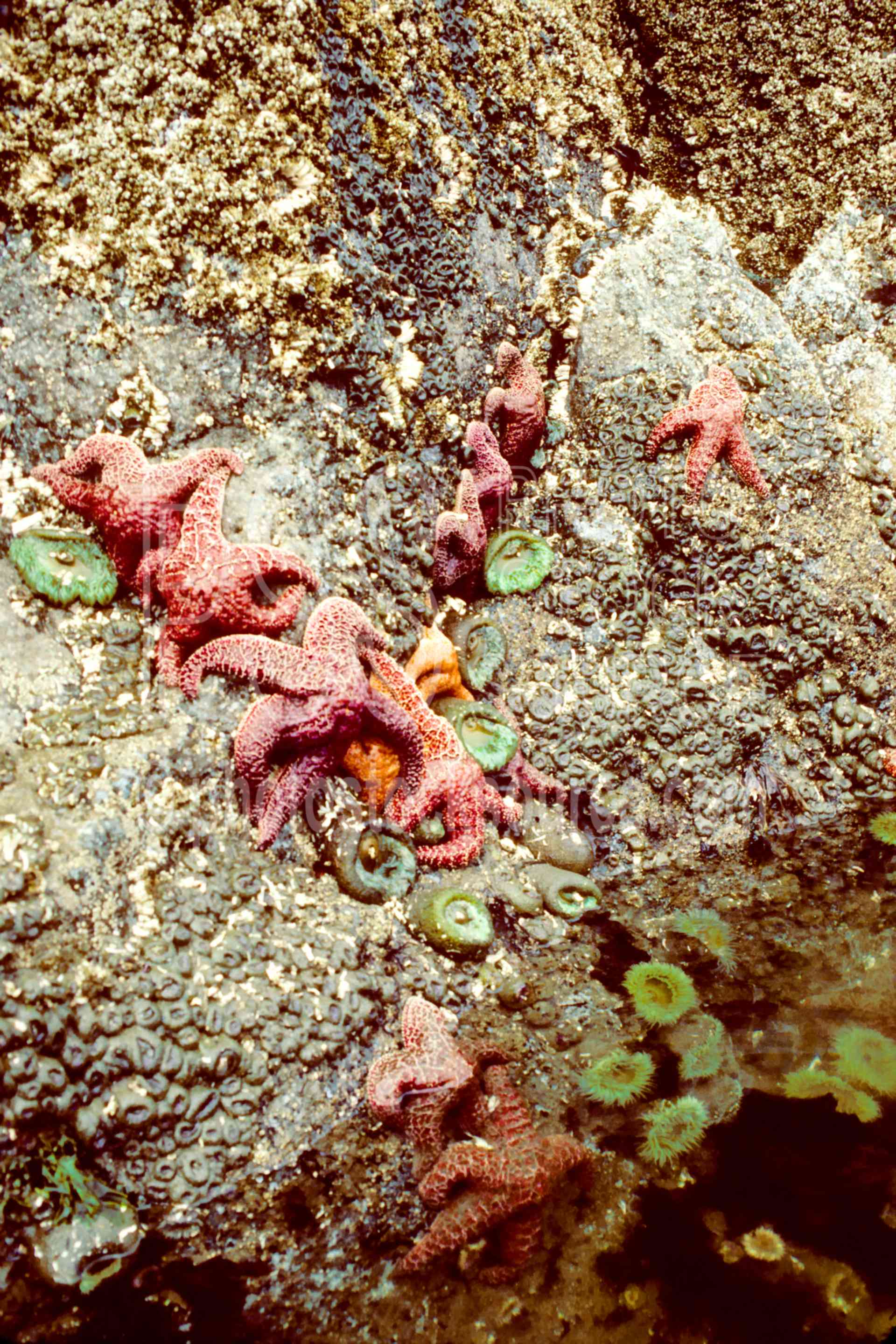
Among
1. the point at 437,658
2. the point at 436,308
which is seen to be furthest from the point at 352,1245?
the point at 436,308

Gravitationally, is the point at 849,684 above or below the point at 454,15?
below

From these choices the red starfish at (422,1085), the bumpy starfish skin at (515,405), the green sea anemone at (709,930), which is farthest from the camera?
the bumpy starfish skin at (515,405)

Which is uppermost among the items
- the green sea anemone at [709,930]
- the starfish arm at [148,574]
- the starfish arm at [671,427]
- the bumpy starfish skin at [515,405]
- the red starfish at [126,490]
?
the starfish arm at [671,427]

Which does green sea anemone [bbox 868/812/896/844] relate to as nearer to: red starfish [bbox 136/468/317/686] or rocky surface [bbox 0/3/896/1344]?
rocky surface [bbox 0/3/896/1344]

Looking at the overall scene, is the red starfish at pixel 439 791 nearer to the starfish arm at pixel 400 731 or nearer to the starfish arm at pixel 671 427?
the starfish arm at pixel 400 731

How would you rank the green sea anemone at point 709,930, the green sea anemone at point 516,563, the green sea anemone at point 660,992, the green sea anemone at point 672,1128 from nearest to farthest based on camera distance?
the green sea anemone at point 672,1128 → the green sea anemone at point 660,992 → the green sea anemone at point 709,930 → the green sea anemone at point 516,563

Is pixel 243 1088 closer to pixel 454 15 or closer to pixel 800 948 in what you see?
pixel 800 948

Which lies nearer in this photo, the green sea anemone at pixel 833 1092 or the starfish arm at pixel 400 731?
the green sea anemone at pixel 833 1092

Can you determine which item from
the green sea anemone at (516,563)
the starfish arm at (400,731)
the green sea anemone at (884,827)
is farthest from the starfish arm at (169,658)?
the green sea anemone at (884,827)
